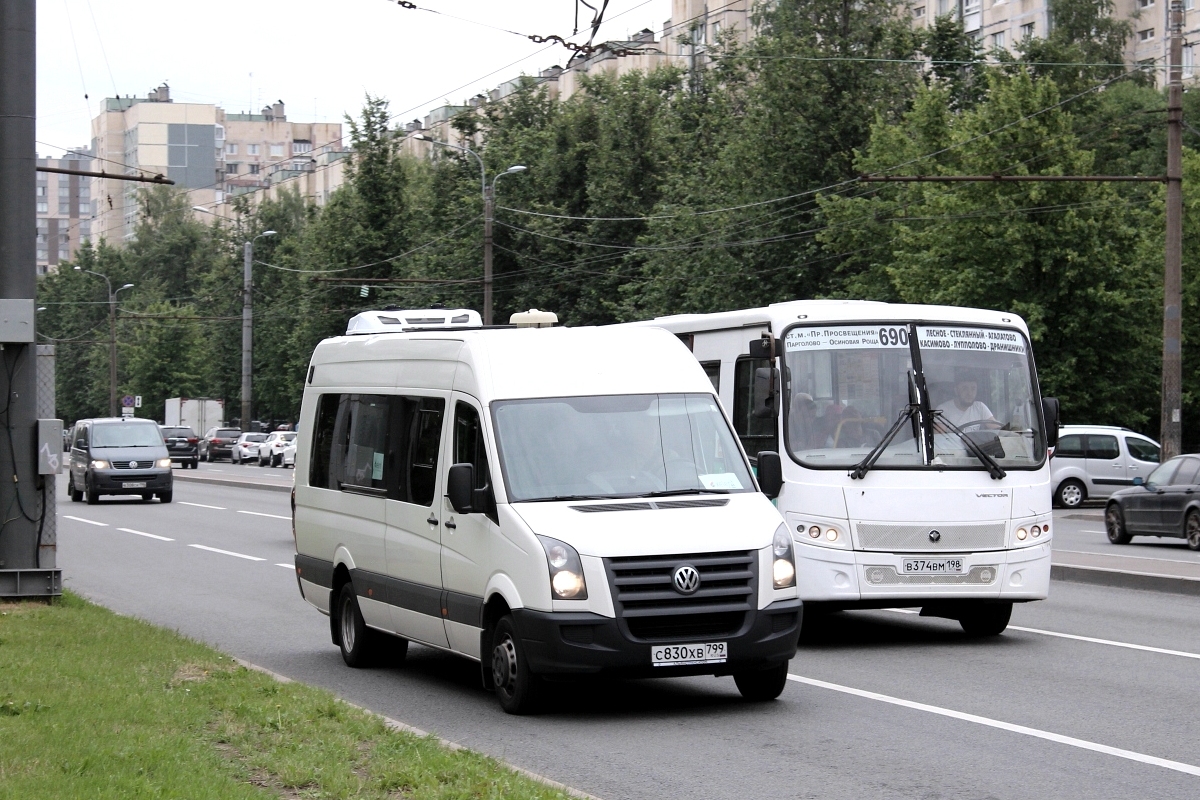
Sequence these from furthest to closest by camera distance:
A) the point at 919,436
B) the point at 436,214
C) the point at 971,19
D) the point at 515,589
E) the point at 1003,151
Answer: the point at 971,19, the point at 436,214, the point at 1003,151, the point at 919,436, the point at 515,589

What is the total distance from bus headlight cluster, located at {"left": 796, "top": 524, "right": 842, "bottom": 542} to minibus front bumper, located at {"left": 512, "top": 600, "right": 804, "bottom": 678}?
3552 millimetres

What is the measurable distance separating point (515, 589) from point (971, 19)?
252ft

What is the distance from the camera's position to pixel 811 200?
2024 inches

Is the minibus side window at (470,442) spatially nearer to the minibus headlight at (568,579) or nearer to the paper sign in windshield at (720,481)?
the minibus headlight at (568,579)

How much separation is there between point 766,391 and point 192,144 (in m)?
148

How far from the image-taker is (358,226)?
74812mm

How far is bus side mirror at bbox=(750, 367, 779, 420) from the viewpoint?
13070mm

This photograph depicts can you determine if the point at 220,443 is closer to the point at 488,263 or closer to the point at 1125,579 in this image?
the point at 488,263

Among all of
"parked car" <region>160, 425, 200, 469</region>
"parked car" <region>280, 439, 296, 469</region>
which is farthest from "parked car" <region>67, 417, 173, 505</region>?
"parked car" <region>280, 439, 296, 469</region>

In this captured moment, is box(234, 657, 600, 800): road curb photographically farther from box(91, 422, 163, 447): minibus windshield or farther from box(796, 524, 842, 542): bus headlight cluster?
box(91, 422, 163, 447): minibus windshield

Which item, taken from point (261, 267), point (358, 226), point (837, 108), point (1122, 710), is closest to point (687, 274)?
point (837, 108)

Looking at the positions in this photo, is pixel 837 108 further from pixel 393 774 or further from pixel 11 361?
pixel 393 774

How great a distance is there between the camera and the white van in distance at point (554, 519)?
902cm

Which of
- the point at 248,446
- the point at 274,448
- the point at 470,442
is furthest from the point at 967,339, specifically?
the point at 248,446
